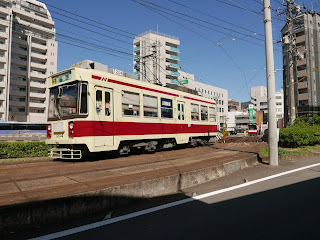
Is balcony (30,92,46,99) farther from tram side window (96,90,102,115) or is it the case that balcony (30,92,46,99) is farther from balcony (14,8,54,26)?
tram side window (96,90,102,115)

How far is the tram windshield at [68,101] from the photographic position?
26.0ft

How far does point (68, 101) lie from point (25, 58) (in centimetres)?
5385

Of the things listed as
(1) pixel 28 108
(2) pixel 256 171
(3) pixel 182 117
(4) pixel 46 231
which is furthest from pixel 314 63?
(1) pixel 28 108

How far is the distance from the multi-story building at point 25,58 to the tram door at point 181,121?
44.9 m

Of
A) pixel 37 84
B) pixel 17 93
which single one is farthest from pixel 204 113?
pixel 37 84

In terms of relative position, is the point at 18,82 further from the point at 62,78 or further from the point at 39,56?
the point at 62,78

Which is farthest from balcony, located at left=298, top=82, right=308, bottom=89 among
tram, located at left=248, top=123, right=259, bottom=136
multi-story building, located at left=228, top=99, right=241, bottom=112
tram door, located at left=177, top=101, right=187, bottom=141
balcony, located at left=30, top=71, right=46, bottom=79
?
multi-story building, located at left=228, top=99, right=241, bottom=112

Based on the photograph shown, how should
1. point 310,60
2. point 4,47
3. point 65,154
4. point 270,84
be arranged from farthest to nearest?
point 310,60 < point 4,47 < point 270,84 < point 65,154

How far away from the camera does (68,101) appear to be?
8297 mm

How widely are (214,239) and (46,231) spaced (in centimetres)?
241

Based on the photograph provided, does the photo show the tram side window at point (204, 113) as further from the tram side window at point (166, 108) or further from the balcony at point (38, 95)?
the balcony at point (38, 95)

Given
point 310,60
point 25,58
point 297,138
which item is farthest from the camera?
point 25,58

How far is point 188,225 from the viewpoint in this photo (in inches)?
136

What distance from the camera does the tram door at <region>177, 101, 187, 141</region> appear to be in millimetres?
12594
